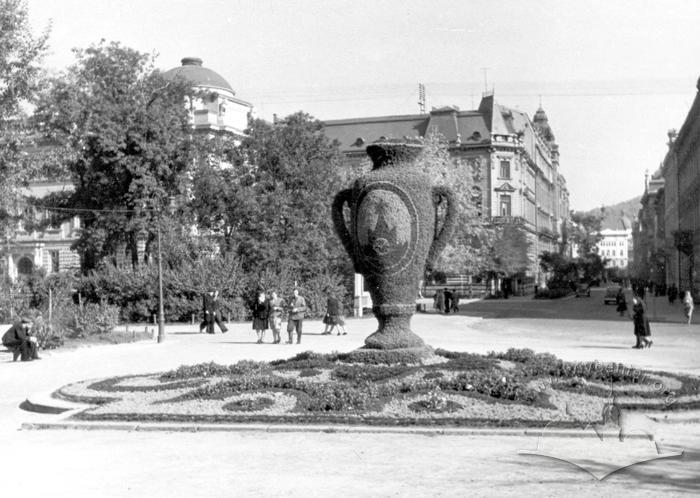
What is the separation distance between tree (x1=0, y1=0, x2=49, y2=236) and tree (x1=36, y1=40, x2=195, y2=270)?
27.2ft

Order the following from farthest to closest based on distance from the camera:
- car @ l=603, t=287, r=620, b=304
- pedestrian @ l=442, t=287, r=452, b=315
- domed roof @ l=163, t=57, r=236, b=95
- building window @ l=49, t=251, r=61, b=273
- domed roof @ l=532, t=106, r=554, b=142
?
domed roof @ l=532, t=106, r=554, b=142 → building window @ l=49, t=251, r=61, b=273 → domed roof @ l=163, t=57, r=236, b=95 → car @ l=603, t=287, r=620, b=304 → pedestrian @ l=442, t=287, r=452, b=315

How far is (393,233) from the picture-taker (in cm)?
1395

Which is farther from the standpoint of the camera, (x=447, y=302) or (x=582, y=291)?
(x=582, y=291)

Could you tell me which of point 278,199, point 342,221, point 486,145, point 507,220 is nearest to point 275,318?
point 342,221

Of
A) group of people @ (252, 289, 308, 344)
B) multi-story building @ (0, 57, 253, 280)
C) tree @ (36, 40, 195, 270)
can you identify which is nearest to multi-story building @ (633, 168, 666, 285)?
multi-story building @ (0, 57, 253, 280)

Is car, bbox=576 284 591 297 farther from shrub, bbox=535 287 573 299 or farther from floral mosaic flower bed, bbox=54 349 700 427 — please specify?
floral mosaic flower bed, bbox=54 349 700 427

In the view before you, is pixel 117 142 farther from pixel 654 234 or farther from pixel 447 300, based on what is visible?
pixel 654 234

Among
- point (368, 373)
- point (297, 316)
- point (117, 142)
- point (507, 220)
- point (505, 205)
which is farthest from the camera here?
point (505, 205)

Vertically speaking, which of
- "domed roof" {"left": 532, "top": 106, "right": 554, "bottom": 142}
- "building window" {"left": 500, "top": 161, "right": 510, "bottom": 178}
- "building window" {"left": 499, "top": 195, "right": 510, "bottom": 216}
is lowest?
"building window" {"left": 499, "top": 195, "right": 510, "bottom": 216}

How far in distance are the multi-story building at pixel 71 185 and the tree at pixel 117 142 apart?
598 inches

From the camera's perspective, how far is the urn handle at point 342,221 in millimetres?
14617

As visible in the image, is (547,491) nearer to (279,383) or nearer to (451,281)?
(279,383)

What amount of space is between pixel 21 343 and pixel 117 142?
2193cm

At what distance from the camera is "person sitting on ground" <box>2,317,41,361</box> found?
20969 millimetres
